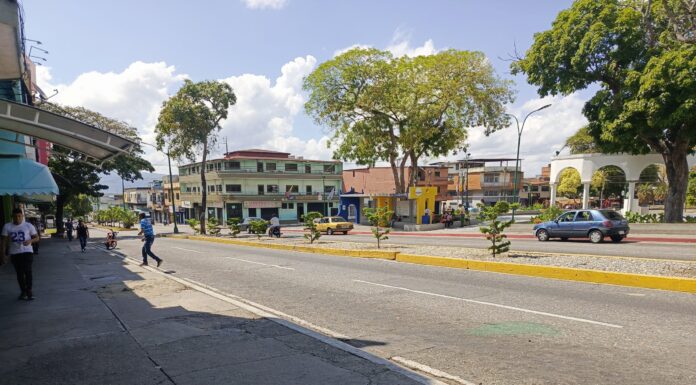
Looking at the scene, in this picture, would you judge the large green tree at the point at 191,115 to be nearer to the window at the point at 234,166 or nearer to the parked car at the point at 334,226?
the parked car at the point at 334,226

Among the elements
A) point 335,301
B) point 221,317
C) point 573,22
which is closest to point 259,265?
point 335,301

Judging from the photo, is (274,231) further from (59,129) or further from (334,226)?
(59,129)

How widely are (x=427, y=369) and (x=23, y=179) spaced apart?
11278mm

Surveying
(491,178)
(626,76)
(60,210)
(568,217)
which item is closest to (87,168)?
(60,210)

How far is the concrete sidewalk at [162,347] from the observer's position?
4.38 m

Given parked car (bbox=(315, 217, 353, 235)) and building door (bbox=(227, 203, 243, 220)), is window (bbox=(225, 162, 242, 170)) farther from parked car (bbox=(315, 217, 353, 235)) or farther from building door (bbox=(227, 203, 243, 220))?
parked car (bbox=(315, 217, 353, 235))

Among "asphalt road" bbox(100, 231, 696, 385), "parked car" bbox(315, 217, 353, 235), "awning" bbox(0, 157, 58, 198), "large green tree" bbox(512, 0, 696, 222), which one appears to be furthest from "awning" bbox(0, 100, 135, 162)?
"parked car" bbox(315, 217, 353, 235)

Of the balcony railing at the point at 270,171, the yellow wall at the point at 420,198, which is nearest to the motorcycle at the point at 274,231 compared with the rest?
the yellow wall at the point at 420,198

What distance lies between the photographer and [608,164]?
32.8 meters

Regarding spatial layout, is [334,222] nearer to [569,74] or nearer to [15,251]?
[569,74]

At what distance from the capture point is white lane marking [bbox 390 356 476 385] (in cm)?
433

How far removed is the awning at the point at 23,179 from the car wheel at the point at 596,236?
66.3ft

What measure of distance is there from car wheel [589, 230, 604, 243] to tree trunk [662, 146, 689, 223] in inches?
489

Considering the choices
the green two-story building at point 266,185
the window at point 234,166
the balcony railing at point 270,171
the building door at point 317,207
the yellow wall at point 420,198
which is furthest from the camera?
the building door at point 317,207
